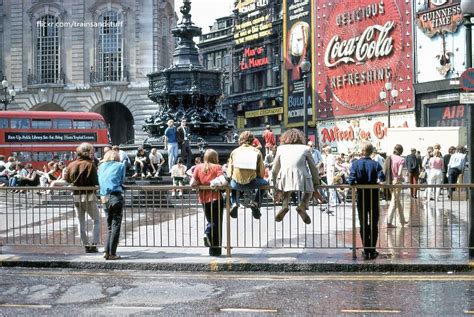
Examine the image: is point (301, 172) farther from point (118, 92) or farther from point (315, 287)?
point (118, 92)

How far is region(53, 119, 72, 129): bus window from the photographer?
42.8 meters

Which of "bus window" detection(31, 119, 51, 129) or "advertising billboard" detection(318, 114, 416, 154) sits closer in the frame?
"bus window" detection(31, 119, 51, 129)

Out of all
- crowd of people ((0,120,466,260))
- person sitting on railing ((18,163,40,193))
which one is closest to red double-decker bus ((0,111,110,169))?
person sitting on railing ((18,163,40,193))

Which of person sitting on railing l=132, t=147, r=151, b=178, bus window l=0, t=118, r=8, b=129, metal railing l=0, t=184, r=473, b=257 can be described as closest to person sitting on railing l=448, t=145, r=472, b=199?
person sitting on railing l=132, t=147, r=151, b=178

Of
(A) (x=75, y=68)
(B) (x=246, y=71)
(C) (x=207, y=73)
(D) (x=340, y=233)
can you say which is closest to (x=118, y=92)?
(A) (x=75, y=68)

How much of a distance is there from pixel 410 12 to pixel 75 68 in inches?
1061

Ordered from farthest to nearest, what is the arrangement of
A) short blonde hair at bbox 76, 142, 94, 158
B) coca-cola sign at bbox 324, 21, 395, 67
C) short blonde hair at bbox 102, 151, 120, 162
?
coca-cola sign at bbox 324, 21, 395, 67 < short blonde hair at bbox 76, 142, 94, 158 < short blonde hair at bbox 102, 151, 120, 162

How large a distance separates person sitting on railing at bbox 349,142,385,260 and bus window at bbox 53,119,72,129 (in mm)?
32897

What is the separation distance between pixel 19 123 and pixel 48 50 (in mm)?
21254

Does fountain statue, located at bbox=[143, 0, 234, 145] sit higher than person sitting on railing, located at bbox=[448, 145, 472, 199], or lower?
higher

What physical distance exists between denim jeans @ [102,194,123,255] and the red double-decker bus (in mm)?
29815

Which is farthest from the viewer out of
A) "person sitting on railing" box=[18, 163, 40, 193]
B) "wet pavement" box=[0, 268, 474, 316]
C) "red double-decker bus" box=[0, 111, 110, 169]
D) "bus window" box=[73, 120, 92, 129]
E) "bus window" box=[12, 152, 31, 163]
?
"bus window" box=[73, 120, 92, 129]

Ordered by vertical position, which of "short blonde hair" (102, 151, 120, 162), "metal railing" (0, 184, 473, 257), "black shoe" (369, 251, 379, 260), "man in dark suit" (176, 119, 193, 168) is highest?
"man in dark suit" (176, 119, 193, 168)

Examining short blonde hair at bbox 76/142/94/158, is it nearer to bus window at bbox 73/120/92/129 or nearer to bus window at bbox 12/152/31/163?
bus window at bbox 12/152/31/163
